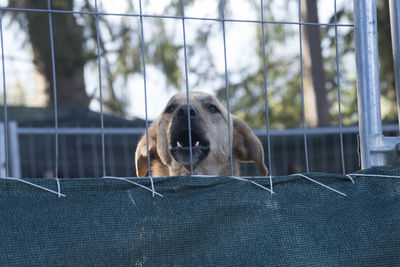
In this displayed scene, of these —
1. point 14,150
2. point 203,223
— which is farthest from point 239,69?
point 203,223

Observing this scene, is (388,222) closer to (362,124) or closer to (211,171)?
(362,124)

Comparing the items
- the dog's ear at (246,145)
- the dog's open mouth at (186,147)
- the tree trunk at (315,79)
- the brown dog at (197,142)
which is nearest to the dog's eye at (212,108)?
the brown dog at (197,142)

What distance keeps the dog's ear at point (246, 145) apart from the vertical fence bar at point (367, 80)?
1.68 m

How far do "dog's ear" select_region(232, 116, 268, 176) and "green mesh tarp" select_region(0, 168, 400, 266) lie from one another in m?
1.90

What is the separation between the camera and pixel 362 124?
2.60m

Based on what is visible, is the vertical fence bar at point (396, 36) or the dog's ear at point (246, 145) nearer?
the vertical fence bar at point (396, 36)

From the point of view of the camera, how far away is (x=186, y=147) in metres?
3.97

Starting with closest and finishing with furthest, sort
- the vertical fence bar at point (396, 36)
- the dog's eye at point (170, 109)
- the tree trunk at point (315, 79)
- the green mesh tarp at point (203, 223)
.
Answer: the green mesh tarp at point (203, 223) → the vertical fence bar at point (396, 36) → the dog's eye at point (170, 109) → the tree trunk at point (315, 79)

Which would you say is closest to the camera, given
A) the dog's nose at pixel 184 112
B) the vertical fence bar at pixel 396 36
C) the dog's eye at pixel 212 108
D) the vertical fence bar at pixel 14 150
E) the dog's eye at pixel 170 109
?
the vertical fence bar at pixel 396 36

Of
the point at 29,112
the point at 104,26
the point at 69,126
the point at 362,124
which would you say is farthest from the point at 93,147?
the point at 362,124

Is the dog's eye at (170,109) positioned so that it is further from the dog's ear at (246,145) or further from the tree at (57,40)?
the tree at (57,40)

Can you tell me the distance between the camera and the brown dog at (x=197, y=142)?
3.97 metres

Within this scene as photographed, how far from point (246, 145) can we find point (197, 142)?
53cm

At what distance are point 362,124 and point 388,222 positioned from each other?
568 mm
